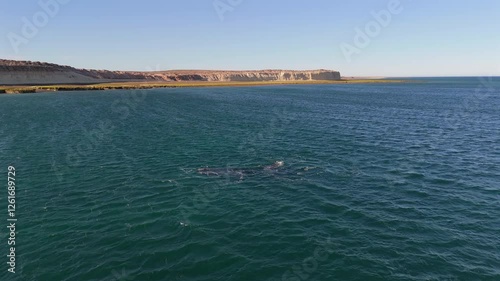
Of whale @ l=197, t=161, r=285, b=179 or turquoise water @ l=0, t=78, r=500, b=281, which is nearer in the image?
turquoise water @ l=0, t=78, r=500, b=281

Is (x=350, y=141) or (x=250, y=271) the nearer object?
(x=250, y=271)

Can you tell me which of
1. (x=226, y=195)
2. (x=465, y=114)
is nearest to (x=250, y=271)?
(x=226, y=195)

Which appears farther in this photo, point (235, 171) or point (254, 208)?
point (235, 171)

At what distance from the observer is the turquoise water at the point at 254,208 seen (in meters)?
20.8

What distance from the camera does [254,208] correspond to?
29.1 meters

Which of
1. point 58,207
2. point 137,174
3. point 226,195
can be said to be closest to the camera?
point 58,207

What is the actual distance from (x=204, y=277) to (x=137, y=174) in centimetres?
2149

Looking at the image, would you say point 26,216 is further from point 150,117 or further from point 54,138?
point 150,117

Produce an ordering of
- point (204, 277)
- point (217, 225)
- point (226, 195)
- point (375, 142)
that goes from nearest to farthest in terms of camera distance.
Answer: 1. point (204, 277)
2. point (217, 225)
3. point (226, 195)
4. point (375, 142)

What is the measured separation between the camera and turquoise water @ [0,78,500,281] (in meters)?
20.8

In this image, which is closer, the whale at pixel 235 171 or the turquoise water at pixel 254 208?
the turquoise water at pixel 254 208

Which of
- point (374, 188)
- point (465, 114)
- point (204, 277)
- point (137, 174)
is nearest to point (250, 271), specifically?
point (204, 277)

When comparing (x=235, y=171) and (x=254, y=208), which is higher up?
(x=235, y=171)

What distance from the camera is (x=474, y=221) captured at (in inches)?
1057
